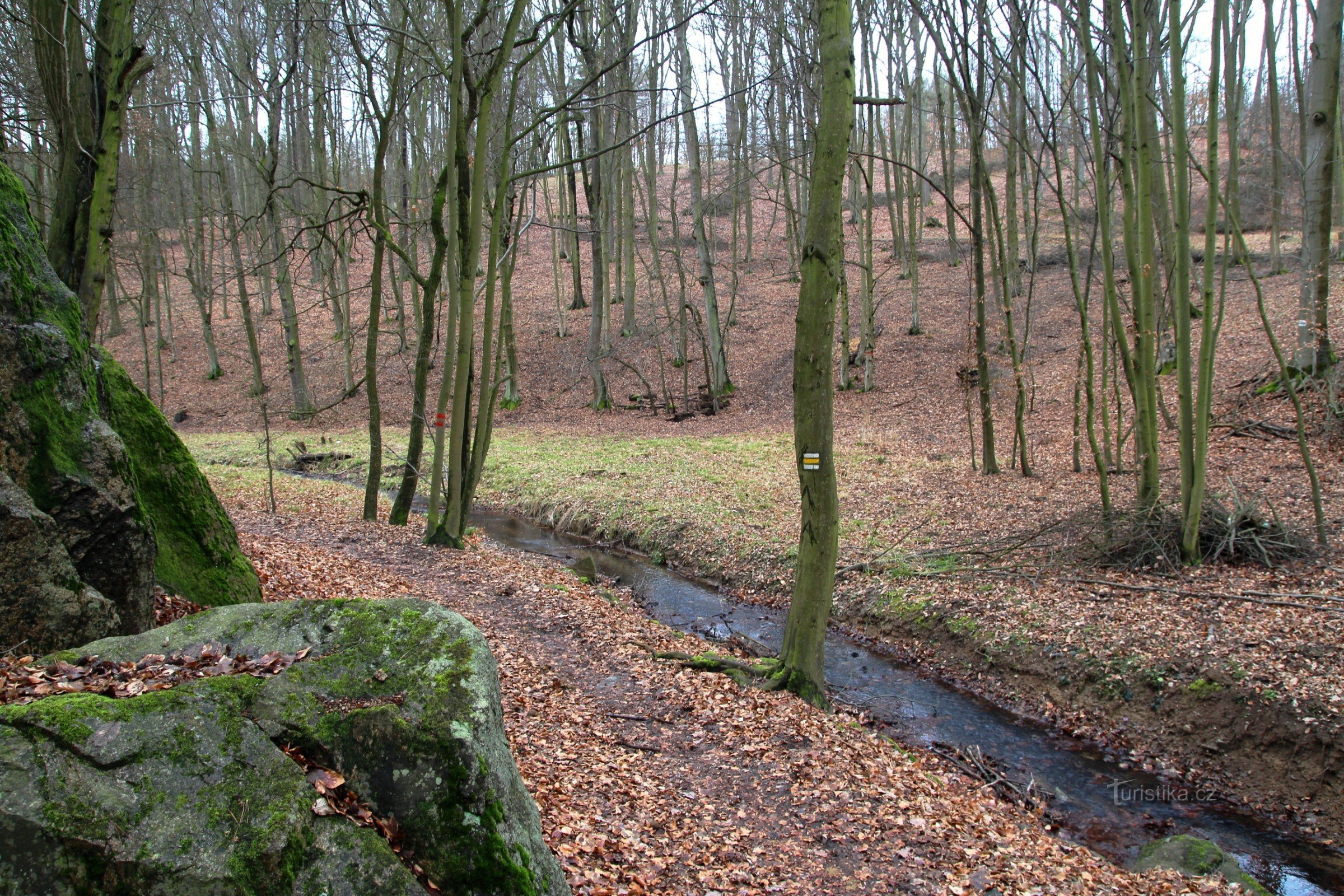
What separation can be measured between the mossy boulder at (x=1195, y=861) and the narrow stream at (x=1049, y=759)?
312 mm

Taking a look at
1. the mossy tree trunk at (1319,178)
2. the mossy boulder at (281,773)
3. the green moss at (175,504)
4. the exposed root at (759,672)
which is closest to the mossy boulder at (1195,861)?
the exposed root at (759,672)

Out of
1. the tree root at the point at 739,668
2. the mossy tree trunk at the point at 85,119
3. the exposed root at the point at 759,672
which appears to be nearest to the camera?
the mossy tree trunk at the point at 85,119

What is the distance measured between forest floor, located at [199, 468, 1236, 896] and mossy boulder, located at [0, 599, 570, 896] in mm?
1147

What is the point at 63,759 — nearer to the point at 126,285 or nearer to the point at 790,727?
the point at 790,727

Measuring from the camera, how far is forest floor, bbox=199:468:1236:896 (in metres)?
4.23

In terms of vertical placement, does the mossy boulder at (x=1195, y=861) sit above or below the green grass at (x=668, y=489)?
below

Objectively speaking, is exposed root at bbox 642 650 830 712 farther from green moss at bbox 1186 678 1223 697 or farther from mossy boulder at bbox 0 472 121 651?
mossy boulder at bbox 0 472 121 651

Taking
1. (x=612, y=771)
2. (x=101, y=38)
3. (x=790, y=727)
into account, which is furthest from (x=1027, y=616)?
(x=101, y=38)

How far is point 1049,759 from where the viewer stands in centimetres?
680

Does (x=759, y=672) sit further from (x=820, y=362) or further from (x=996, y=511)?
(x=996, y=511)

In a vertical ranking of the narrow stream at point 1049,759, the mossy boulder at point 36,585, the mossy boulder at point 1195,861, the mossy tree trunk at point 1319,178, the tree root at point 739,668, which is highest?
the mossy tree trunk at point 1319,178

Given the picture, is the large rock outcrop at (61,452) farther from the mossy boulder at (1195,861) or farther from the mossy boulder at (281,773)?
the mossy boulder at (1195,861)

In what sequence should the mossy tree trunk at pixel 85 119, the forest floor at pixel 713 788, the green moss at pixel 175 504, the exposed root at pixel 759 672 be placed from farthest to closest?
1. the exposed root at pixel 759 672
2. the mossy tree trunk at pixel 85 119
3. the green moss at pixel 175 504
4. the forest floor at pixel 713 788

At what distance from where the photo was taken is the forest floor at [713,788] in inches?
167
